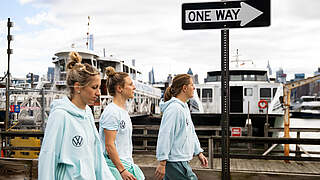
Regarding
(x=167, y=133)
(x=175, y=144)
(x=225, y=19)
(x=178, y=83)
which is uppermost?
(x=225, y=19)

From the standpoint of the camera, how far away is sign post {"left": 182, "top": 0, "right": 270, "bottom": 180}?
11.8ft

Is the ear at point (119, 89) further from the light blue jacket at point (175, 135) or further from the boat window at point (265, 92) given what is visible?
the boat window at point (265, 92)

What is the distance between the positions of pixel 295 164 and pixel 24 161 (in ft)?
33.1

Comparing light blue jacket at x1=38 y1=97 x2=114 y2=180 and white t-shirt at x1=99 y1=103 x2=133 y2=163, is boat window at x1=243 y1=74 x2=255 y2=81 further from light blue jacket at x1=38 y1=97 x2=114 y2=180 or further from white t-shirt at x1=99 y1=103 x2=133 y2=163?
light blue jacket at x1=38 y1=97 x2=114 y2=180

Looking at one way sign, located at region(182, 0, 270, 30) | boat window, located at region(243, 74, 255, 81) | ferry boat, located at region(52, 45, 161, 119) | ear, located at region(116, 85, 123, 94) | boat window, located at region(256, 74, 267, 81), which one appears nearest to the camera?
ear, located at region(116, 85, 123, 94)

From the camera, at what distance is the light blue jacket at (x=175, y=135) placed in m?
3.55

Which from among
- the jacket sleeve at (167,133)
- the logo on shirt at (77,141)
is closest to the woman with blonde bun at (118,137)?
the jacket sleeve at (167,133)

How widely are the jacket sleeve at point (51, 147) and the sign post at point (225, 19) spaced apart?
1.88 meters

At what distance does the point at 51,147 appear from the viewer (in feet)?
7.35

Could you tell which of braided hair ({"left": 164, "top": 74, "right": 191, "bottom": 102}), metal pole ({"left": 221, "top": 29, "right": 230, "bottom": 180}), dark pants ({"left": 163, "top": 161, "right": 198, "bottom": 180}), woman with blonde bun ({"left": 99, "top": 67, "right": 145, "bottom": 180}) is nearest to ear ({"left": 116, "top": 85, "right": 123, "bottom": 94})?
woman with blonde bun ({"left": 99, "top": 67, "right": 145, "bottom": 180})

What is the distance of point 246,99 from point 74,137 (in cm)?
1947

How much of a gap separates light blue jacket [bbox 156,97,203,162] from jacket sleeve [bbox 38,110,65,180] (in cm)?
146

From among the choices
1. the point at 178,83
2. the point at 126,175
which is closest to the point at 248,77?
the point at 178,83

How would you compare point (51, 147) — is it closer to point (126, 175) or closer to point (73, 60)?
point (73, 60)
